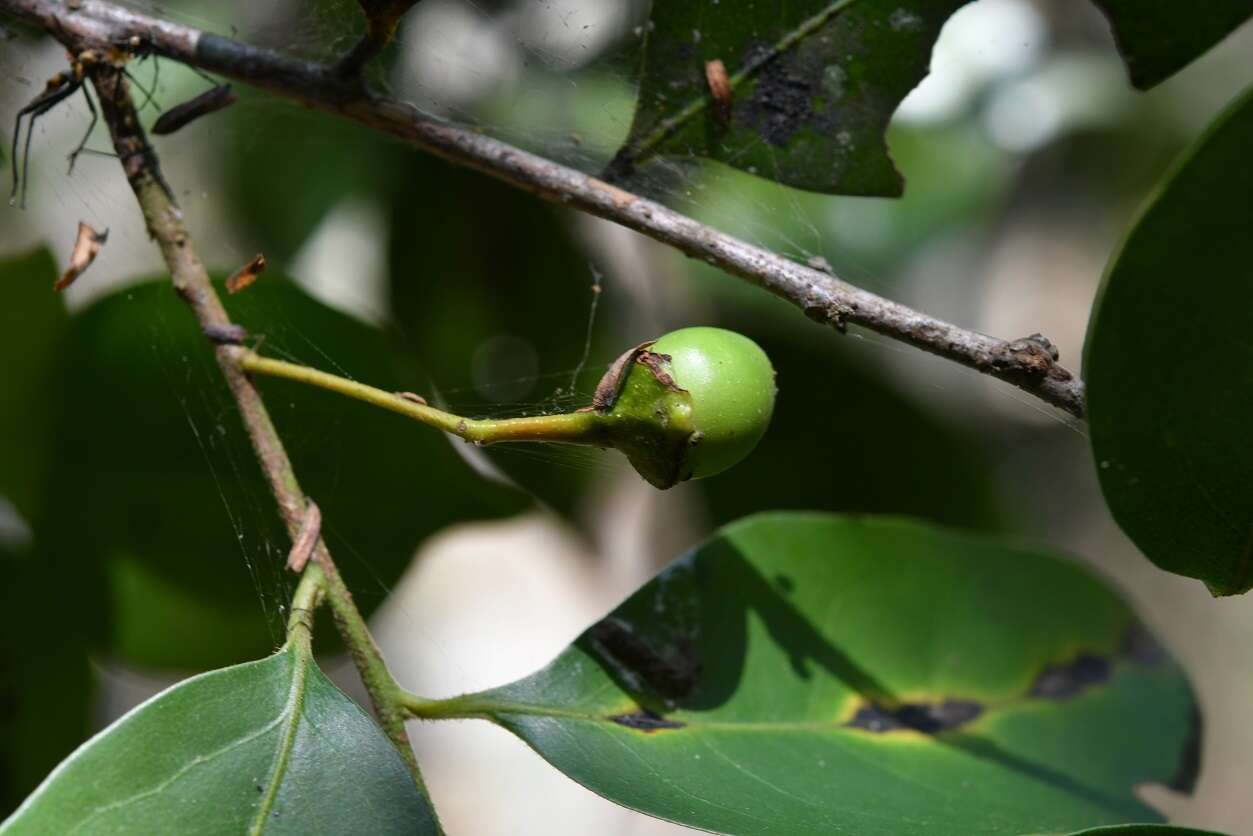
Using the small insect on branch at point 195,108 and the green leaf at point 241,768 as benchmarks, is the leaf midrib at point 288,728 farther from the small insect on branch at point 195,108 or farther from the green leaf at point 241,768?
the small insect on branch at point 195,108

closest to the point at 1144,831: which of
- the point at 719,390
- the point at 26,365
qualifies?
the point at 719,390

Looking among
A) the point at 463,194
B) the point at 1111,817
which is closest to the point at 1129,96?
the point at 463,194

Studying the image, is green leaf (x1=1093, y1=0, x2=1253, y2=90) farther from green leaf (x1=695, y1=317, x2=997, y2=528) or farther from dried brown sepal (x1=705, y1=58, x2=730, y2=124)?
green leaf (x1=695, y1=317, x2=997, y2=528)

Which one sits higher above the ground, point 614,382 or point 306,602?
point 614,382

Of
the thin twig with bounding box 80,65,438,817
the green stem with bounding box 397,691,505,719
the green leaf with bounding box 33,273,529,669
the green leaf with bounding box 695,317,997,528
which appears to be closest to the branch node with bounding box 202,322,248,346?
the thin twig with bounding box 80,65,438,817

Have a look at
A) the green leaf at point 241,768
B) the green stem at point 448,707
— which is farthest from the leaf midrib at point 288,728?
the green stem at point 448,707

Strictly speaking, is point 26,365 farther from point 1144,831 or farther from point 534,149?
point 1144,831
